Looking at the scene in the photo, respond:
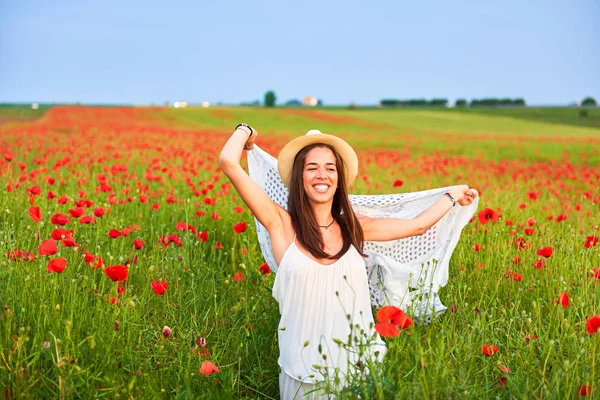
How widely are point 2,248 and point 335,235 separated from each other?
1929 mm

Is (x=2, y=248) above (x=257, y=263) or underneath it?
above

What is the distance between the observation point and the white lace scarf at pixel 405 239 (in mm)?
3561

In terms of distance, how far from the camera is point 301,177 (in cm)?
299

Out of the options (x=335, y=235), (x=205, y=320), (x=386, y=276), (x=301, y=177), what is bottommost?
(x=205, y=320)

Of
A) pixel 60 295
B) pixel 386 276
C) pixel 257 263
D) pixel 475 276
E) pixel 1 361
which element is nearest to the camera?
pixel 1 361

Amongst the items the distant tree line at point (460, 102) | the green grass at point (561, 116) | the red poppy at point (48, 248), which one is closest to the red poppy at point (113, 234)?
the red poppy at point (48, 248)

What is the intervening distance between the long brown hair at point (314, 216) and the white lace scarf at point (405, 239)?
52 centimetres

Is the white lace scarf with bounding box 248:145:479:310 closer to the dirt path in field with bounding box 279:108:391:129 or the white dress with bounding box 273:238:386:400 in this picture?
the white dress with bounding box 273:238:386:400

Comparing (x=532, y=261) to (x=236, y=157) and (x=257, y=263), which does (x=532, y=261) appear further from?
(x=236, y=157)

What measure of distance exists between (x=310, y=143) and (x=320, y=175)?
0.71ft

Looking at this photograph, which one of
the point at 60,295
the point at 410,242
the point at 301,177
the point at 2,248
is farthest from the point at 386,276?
the point at 2,248

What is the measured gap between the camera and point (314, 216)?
9.75ft

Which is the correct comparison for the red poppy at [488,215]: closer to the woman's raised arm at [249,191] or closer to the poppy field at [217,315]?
the poppy field at [217,315]

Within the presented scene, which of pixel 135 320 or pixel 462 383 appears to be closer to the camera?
pixel 462 383
